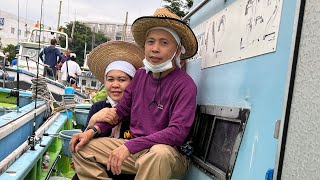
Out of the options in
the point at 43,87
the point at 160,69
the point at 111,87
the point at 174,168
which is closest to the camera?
the point at 174,168

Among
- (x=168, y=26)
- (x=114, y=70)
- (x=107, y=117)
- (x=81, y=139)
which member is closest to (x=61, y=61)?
(x=114, y=70)

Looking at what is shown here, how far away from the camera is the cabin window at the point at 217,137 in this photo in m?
1.90

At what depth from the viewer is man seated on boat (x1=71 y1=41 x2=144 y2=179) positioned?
9.45ft

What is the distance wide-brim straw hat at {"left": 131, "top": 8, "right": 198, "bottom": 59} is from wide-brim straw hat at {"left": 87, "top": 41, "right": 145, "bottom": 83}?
465mm

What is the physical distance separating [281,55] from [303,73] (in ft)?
1.52

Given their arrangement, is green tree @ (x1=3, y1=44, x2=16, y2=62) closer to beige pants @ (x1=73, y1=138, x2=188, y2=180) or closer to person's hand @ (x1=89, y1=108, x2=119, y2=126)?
person's hand @ (x1=89, y1=108, x2=119, y2=126)

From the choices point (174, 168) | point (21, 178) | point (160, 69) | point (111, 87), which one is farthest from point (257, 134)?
point (21, 178)

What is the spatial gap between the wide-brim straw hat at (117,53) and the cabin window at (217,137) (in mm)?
841

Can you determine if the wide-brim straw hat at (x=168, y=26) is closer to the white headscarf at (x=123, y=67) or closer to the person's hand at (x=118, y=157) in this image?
the white headscarf at (x=123, y=67)

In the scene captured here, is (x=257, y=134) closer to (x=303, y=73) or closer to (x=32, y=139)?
(x=303, y=73)

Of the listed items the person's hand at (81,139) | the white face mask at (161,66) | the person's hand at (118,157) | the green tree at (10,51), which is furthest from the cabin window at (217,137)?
the green tree at (10,51)

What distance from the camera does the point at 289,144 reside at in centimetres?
108

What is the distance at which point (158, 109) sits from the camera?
2465mm

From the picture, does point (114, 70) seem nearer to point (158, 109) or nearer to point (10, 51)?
point (158, 109)
